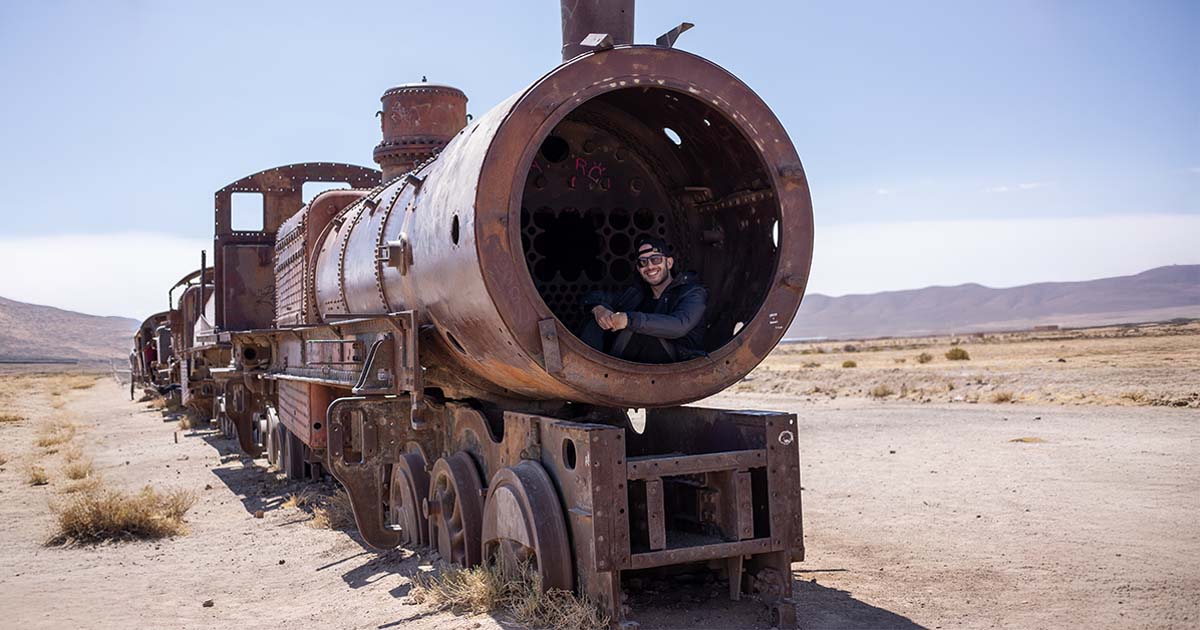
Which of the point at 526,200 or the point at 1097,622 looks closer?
the point at 1097,622

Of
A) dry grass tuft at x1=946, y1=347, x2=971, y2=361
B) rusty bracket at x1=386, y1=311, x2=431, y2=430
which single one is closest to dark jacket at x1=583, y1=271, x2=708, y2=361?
rusty bracket at x1=386, y1=311, x2=431, y2=430

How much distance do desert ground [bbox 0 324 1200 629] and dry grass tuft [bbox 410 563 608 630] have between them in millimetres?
131

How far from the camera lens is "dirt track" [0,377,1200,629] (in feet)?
18.3

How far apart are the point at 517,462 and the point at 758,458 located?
136 cm

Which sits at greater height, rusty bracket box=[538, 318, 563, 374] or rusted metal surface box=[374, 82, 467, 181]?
rusted metal surface box=[374, 82, 467, 181]

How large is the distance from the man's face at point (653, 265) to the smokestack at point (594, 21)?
1.37m

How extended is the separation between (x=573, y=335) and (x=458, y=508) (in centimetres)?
175

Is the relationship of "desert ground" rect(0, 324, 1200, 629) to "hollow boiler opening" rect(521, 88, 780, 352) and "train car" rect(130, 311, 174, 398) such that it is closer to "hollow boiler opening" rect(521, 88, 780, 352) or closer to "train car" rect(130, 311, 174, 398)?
"hollow boiler opening" rect(521, 88, 780, 352)

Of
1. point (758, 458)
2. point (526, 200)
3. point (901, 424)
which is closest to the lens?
point (758, 458)

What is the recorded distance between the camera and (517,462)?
5688 mm

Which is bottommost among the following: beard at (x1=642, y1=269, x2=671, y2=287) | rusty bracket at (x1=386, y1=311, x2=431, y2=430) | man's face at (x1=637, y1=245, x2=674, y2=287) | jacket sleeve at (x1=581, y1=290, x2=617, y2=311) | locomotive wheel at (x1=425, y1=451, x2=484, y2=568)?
locomotive wheel at (x1=425, y1=451, x2=484, y2=568)

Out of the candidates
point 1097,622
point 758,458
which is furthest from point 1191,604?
point 758,458

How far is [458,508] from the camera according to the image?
633 centimetres

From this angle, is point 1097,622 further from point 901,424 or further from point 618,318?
point 901,424
